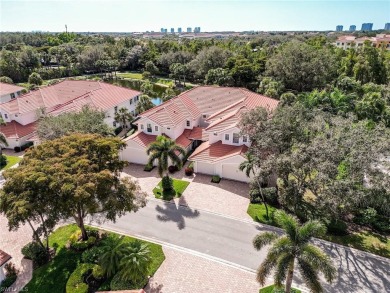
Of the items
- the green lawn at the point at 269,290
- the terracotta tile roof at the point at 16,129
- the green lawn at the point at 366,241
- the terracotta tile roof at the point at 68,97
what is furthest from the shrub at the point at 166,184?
the terracotta tile roof at the point at 16,129

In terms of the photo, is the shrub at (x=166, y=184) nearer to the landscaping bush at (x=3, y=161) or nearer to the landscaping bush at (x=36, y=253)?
the landscaping bush at (x=36, y=253)

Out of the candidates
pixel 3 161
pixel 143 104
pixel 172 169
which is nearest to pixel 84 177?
pixel 172 169

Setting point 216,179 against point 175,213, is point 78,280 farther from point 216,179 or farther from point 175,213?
point 216,179

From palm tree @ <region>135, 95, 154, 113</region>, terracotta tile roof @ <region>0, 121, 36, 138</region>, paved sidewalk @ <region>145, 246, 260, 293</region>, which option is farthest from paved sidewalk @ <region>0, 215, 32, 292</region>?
palm tree @ <region>135, 95, 154, 113</region>

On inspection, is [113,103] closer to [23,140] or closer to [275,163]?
[23,140]

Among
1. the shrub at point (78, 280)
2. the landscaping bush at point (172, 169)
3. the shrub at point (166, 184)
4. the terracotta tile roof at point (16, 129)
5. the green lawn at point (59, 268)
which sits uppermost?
the terracotta tile roof at point (16, 129)
